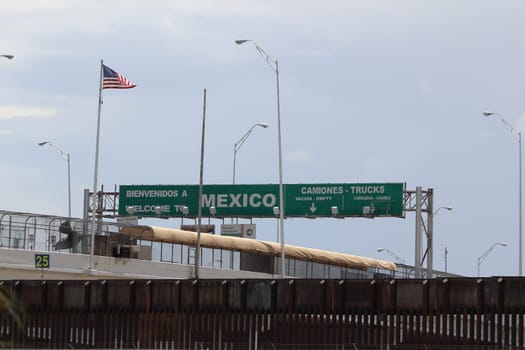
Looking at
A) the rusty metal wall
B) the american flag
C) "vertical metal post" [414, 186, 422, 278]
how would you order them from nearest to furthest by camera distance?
the rusty metal wall → the american flag → "vertical metal post" [414, 186, 422, 278]

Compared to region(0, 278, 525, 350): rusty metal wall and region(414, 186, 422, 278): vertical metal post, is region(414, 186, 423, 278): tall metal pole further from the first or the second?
region(0, 278, 525, 350): rusty metal wall

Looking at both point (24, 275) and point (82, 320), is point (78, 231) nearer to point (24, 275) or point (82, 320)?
point (24, 275)

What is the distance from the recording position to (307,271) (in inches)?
3046

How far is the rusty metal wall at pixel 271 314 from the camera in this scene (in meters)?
37.7

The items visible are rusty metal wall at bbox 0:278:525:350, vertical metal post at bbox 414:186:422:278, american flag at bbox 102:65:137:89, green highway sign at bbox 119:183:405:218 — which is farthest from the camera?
green highway sign at bbox 119:183:405:218

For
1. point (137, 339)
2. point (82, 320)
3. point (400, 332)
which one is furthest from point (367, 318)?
point (82, 320)

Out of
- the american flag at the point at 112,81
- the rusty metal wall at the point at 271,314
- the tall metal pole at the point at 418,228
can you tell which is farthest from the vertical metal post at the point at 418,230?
the rusty metal wall at the point at 271,314

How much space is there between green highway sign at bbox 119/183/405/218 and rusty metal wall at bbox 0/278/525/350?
116ft

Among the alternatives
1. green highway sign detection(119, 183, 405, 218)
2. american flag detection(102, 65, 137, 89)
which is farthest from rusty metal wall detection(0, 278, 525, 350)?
green highway sign detection(119, 183, 405, 218)

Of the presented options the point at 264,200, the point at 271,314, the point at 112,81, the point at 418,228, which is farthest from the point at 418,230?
the point at 271,314

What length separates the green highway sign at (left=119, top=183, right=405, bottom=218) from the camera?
78188 mm

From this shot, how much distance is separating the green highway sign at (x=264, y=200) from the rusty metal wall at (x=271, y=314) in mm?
35233

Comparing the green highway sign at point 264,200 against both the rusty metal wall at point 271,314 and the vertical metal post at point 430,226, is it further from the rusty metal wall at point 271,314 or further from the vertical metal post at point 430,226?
the rusty metal wall at point 271,314

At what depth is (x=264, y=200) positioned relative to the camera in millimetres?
81438
